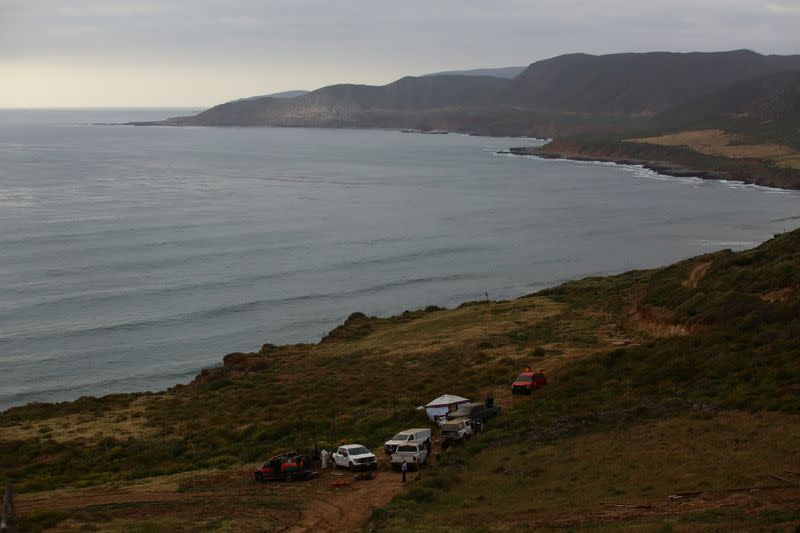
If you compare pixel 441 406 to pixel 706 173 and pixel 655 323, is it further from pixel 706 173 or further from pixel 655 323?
pixel 706 173

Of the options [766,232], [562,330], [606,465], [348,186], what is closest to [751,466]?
[606,465]

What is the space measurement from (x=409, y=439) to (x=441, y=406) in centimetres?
351

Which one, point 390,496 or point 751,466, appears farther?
point 390,496

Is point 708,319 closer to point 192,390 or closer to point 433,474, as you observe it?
point 433,474

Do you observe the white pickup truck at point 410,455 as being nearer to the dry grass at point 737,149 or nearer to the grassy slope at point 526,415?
the grassy slope at point 526,415

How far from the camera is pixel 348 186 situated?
14450 centimetres

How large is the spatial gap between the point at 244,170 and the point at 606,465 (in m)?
152

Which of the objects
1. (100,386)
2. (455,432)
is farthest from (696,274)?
(100,386)

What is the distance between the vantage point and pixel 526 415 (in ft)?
86.2

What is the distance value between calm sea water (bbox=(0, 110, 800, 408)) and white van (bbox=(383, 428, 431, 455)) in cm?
2298

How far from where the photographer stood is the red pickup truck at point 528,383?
29250mm

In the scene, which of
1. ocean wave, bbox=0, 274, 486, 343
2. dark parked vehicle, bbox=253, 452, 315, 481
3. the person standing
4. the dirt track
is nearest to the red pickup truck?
the dirt track

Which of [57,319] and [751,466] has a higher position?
[751,466]

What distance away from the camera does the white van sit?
23.9 m
